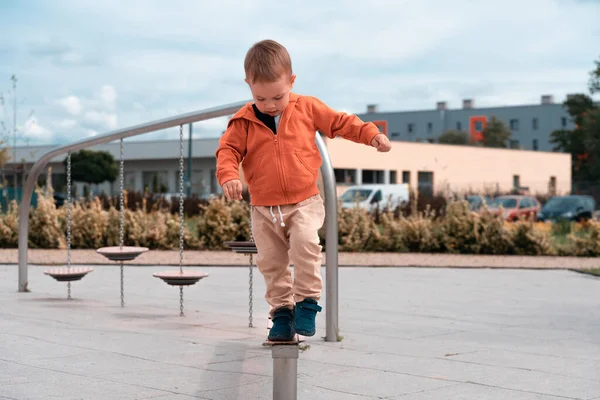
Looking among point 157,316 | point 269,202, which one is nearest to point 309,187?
point 269,202

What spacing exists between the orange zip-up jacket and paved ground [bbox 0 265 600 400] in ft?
4.57

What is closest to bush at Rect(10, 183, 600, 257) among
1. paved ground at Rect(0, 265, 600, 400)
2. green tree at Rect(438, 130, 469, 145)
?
paved ground at Rect(0, 265, 600, 400)

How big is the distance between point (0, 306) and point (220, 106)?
3349 millimetres

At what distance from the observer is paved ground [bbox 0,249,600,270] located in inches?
584

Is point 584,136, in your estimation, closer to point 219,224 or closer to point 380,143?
point 219,224

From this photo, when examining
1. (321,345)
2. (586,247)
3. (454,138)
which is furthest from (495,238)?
(454,138)

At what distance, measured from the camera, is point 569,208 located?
32750 millimetres

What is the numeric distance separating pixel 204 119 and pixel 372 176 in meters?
52.4

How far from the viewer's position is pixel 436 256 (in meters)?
17.0

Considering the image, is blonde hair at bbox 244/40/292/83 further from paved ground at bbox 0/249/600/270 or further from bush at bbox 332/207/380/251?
bush at bbox 332/207/380/251

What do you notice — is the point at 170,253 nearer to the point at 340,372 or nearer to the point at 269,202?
the point at 340,372

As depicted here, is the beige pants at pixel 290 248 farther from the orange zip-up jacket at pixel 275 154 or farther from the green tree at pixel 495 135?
the green tree at pixel 495 135

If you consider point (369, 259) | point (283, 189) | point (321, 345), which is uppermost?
point (283, 189)

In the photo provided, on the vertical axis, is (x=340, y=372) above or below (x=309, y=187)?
below
